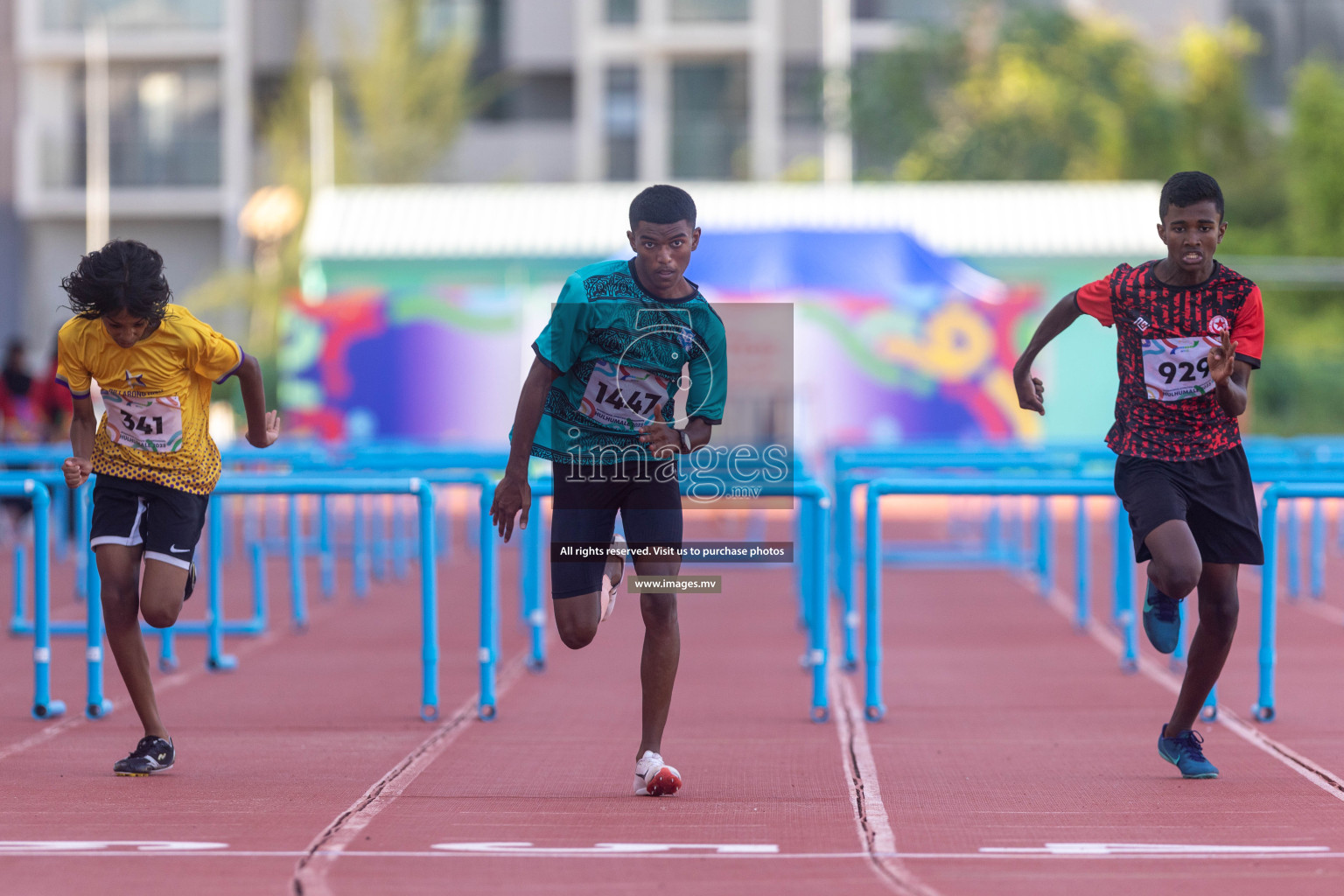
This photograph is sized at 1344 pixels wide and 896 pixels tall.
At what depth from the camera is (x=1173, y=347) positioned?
239 inches

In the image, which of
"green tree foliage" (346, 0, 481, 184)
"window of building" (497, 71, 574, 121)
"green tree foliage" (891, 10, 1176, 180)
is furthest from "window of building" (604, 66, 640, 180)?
"green tree foliage" (891, 10, 1176, 180)

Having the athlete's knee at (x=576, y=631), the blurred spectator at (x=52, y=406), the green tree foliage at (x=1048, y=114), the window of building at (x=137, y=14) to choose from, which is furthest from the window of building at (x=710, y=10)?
the athlete's knee at (x=576, y=631)

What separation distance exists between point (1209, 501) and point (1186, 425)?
27 centimetres

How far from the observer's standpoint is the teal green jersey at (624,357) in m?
5.77

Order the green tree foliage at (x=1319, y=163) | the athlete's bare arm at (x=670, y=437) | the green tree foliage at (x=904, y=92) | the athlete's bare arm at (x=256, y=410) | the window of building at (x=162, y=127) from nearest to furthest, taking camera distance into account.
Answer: the athlete's bare arm at (x=670, y=437) < the athlete's bare arm at (x=256, y=410) < the green tree foliage at (x=1319, y=163) < the green tree foliage at (x=904, y=92) < the window of building at (x=162, y=127)

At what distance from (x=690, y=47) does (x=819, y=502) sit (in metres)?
34.2

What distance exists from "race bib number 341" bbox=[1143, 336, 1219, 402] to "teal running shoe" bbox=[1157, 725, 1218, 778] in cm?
122

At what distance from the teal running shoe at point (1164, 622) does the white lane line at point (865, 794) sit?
3.60 feet

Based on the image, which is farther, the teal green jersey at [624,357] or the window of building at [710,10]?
the window of building at [710,10]

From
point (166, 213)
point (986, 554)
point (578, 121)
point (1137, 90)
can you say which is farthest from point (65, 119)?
point (986, 554)

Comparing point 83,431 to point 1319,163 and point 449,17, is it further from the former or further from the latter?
point 449,17

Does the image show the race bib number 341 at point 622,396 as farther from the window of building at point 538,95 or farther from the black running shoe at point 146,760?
the window of building at point 538,95

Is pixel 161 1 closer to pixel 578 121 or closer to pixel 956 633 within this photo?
pixel 578 121

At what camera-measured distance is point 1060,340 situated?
26422 millimetres
